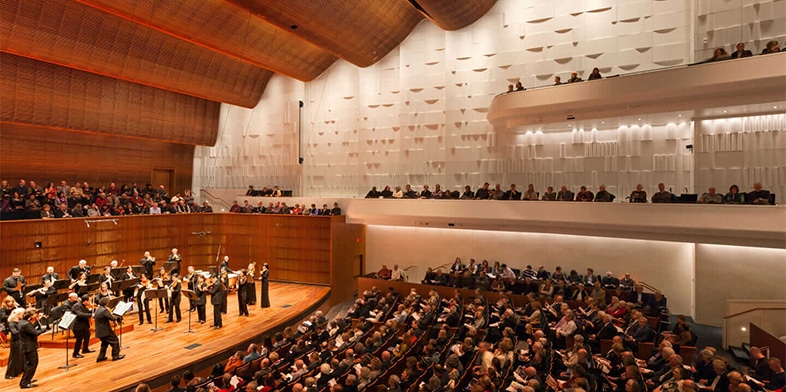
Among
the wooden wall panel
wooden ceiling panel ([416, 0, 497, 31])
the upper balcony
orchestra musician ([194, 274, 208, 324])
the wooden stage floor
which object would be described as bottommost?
the wooden stage floor

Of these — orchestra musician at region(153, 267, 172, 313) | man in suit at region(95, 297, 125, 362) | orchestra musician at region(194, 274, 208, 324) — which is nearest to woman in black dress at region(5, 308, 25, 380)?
man in suit at region(95, 297, 125, 362)

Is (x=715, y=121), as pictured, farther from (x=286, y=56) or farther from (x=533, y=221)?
(x=286, y=56)

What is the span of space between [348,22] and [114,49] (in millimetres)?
6629

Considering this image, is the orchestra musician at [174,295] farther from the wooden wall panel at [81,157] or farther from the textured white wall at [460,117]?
the wooden wall panel at [81,157]

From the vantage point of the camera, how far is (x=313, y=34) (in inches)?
500

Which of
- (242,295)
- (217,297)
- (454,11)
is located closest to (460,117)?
(454,11)

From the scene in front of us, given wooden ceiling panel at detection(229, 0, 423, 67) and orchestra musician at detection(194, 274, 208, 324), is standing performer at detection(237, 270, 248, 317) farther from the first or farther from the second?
wooden ceiling panel at detection(229, 0, 423, 67)

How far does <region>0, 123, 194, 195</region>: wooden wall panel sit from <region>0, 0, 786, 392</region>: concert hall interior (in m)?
0.08

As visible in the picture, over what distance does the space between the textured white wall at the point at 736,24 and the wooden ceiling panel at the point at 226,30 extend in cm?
1037

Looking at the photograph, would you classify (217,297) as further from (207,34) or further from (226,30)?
(226,30)

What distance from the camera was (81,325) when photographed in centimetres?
748

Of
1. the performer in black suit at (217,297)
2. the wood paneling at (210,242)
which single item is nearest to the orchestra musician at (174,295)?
the performer in black suit at (217,297)

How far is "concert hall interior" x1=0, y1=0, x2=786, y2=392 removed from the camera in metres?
7.84

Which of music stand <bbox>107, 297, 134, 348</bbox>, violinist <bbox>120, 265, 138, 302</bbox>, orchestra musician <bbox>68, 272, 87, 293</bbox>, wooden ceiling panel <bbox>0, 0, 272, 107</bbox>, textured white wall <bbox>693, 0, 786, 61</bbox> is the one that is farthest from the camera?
wooden ceiling panel <bbox>0, 0, 272, 107</bbox>
